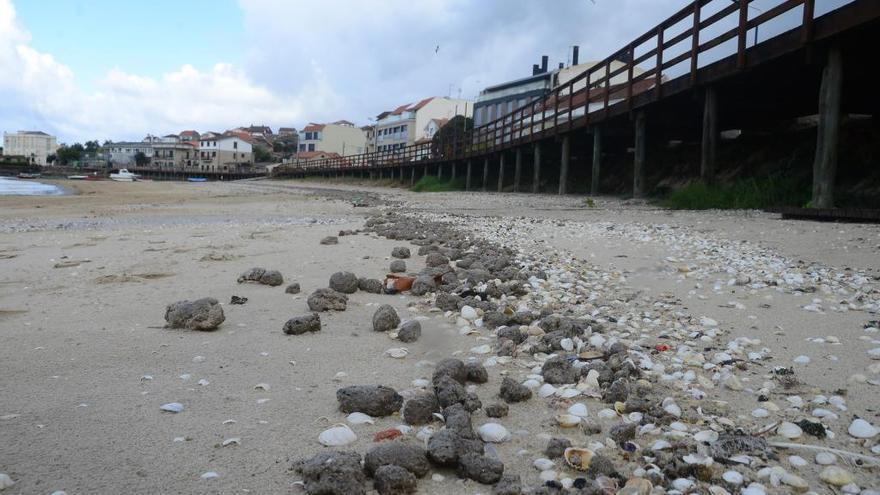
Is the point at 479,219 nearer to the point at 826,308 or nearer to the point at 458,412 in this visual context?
the point at 826,308

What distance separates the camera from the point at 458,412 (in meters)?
2.32

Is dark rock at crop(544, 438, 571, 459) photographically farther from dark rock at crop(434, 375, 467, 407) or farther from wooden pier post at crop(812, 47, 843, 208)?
wooden pier post at crop(812, 47, 843, 208)

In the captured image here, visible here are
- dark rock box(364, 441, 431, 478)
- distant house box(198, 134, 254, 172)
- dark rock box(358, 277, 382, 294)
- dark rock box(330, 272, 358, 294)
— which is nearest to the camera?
dark rock box(364, 441, 431, 478)

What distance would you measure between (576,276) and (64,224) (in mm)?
10260

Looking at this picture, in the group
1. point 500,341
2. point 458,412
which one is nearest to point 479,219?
point 500,341

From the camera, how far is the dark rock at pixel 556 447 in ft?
6.87

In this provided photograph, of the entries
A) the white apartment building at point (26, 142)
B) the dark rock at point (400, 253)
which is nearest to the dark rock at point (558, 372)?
the dark rock at point (400, 253)

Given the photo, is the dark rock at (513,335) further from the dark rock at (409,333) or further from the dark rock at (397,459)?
the dark rock at (397,459)

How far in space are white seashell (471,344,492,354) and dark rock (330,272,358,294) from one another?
5.13 ft

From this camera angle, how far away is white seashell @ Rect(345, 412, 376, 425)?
7.79ft

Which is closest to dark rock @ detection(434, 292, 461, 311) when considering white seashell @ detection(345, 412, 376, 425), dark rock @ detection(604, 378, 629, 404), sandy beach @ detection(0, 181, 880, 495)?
sandy beach @ detection(0, 181, 880, 495)

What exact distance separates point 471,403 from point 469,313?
1.57m

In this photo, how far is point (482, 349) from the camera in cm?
338

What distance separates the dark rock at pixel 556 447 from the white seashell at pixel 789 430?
74 cm
